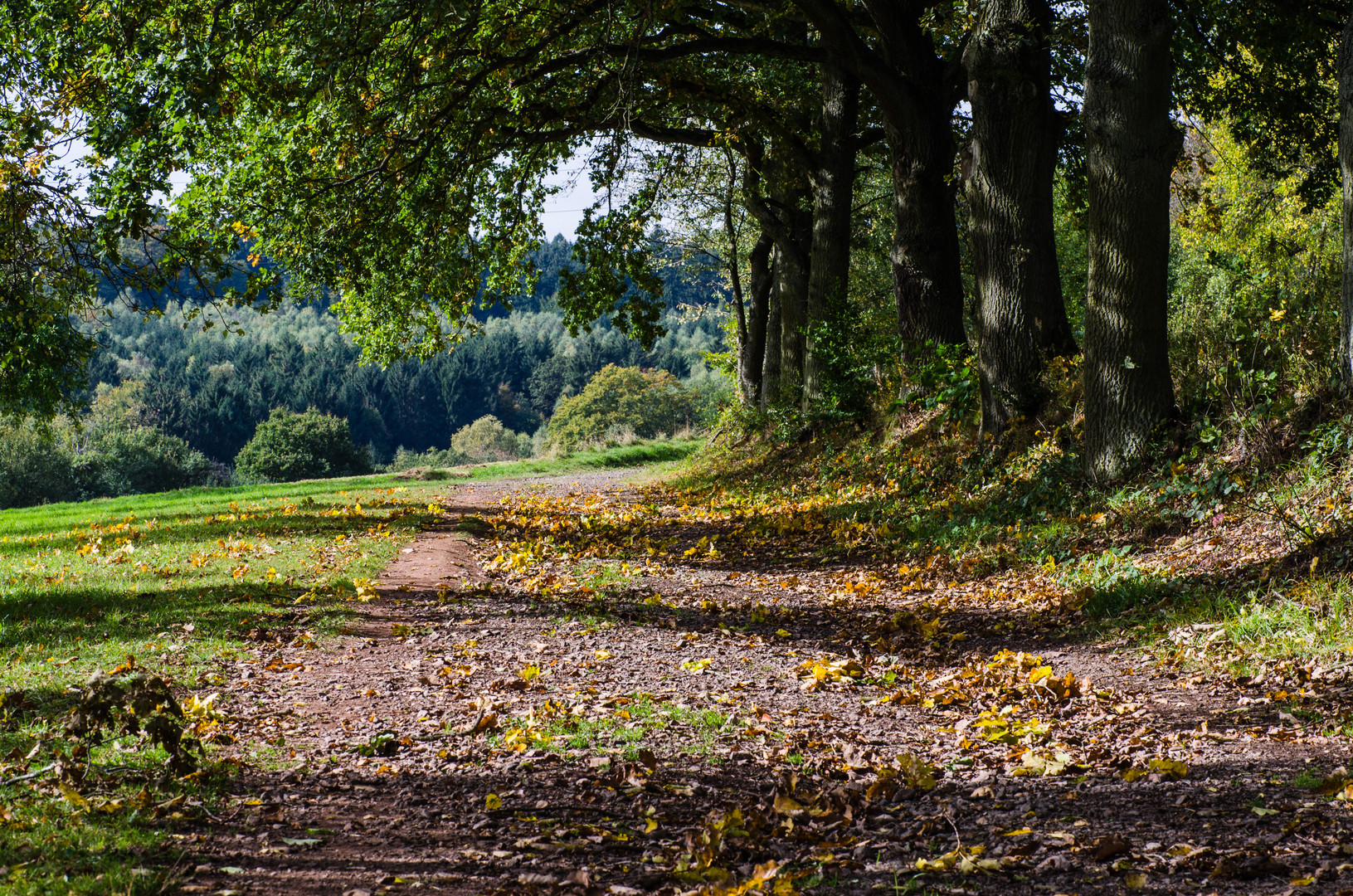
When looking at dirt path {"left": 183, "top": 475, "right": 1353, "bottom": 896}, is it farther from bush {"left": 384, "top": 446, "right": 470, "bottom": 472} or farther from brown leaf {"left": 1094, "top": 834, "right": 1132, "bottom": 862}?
bush {"left": 384, "top": 446, "right": 470, "bottom": 472}

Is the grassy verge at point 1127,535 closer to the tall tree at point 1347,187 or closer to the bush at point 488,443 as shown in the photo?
the tall tree at point 1347,187

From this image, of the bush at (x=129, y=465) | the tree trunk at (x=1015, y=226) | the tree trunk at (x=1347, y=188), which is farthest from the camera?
the bush at (x=129, y=465)

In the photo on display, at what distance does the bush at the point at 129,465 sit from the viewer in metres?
66.0

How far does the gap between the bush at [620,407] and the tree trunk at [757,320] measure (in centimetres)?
5572

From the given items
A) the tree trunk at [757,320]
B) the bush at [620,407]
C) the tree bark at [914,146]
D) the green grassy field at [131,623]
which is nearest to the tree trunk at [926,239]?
the tree bark at [914,146]

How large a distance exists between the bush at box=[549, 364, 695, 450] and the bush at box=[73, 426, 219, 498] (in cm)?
3173

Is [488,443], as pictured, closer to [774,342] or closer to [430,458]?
[430,458]

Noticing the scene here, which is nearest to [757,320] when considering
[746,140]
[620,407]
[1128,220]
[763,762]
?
[746,140]

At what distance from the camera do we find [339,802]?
3.60 m

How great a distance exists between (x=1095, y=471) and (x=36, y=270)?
381 inches

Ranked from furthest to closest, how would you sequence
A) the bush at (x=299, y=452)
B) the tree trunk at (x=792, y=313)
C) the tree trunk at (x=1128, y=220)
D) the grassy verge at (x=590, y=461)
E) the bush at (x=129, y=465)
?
the bush at (x=129, y=465) < the bush at (x=299, y=452) < the grassy verge at (x=590, y=461) < the tree trunk at (x=792, y=313) < the tree trunk at (x=1128, y=220)

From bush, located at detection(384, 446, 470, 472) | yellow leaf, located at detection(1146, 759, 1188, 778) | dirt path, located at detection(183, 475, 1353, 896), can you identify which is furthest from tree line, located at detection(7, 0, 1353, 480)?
bush, located at detection(384, 446, 470, 472)

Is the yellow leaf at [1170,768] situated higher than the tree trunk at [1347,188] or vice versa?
the tree trunk at [1347,188]

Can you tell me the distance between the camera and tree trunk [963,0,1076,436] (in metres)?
9.73
